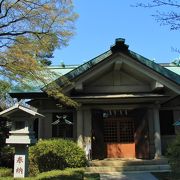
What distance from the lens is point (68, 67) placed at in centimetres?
2530

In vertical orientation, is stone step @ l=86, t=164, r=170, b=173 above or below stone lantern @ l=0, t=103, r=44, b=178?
below

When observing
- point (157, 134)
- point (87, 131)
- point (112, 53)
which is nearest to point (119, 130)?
point (87, 131)

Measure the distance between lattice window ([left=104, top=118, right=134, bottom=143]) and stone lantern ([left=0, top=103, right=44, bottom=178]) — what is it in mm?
7214

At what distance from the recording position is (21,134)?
495 inches

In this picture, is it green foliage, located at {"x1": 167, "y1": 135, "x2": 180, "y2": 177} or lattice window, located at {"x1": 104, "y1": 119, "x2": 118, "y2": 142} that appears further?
lattice window, located at {"x1": 104, "y1": 119, "x2": 118, "y2": 142}

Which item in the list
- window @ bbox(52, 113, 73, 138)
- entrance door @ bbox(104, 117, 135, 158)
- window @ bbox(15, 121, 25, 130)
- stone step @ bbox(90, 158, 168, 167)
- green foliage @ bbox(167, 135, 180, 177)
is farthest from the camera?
window @ bbox(52, 113, 73, 138)

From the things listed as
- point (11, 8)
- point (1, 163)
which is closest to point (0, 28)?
point (11, 8)

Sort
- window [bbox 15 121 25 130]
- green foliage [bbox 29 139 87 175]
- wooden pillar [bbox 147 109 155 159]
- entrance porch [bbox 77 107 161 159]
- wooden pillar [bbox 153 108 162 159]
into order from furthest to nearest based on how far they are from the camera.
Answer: wooden pillar [bbox 147 109 155 159], entrance porch [bbox 77 107 161 159], wooden pillar [bbox 153 108 162 159], green foliage [bbox 29 139 87 175], window [bbox 15 121 25 130]

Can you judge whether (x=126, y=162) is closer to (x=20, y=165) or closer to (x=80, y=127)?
(x=80, y=127)

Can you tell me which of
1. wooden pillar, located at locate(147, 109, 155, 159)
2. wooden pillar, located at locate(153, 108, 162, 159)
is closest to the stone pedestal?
wooden pillar, located at locate(153, 108, 162, 159)

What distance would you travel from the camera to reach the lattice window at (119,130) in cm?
1900

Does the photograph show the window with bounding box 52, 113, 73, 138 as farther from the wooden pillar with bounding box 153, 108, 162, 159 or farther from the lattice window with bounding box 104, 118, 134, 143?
the wooden pillar with bounding box 153, 108, 162, 159

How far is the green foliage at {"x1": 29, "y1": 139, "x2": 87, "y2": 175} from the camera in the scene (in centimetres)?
1538

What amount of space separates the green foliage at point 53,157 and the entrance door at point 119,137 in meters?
3.33
